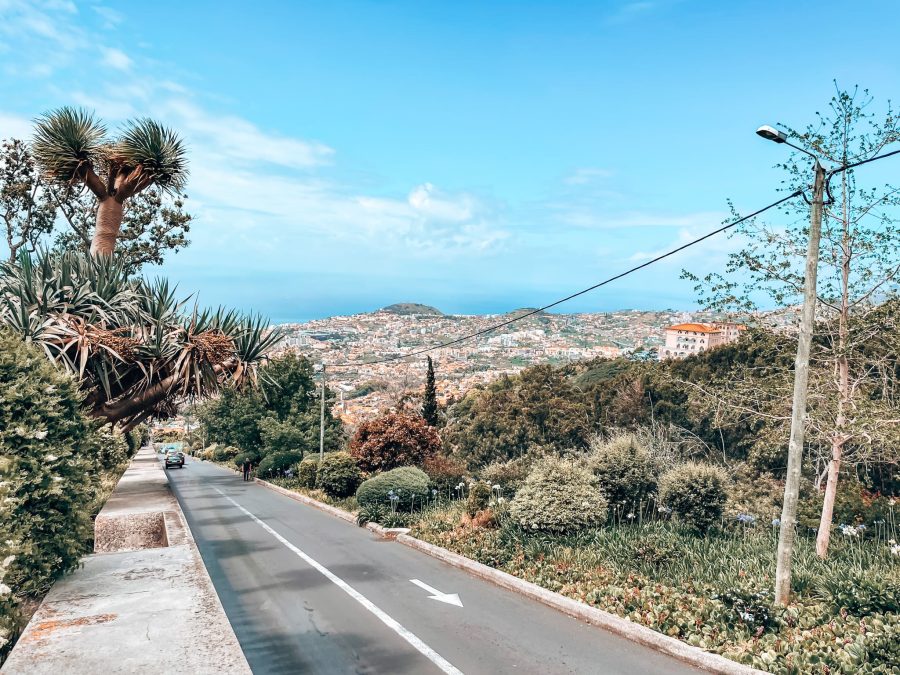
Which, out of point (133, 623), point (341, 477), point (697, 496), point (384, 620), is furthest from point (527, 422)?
point (133, 623)

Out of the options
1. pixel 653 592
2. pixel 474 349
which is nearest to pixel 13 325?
pixel 653 592

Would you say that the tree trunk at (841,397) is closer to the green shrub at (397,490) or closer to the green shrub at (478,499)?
the green shrub at (478,499)

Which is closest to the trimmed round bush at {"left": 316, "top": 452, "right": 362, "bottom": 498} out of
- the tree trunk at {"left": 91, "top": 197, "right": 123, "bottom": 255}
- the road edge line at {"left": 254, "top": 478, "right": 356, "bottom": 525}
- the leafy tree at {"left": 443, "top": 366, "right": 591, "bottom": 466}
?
the road edge line at {"left": 254, "top": 478, "right": 356, "bottom": 525}

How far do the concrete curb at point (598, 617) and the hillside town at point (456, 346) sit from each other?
2715 inches

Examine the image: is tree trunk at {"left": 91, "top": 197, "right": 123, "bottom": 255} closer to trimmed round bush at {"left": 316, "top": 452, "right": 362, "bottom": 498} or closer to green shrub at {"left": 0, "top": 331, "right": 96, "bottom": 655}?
green shrub at {"left": 0, "top": 331, "right": 96, "bottom": 655}

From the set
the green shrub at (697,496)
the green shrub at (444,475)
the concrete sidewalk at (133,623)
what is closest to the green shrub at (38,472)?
the concrete sidewalk at (133,623)

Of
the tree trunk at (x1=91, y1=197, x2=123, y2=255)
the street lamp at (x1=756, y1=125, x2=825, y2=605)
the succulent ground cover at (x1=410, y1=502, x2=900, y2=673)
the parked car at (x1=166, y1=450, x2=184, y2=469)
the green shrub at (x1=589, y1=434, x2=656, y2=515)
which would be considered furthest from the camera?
the parked car at (x1=166, y1=450, x2=184, y2=469)

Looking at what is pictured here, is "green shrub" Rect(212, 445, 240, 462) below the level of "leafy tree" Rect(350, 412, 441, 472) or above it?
below

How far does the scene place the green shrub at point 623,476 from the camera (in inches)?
571

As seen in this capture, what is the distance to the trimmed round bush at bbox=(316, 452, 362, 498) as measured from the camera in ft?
79.8

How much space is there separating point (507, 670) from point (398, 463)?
18.6 m

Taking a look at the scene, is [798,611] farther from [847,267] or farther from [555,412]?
[555,412]

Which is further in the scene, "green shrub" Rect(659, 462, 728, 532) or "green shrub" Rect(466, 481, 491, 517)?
"green shrub" Rect(466, 481, 491, 517)

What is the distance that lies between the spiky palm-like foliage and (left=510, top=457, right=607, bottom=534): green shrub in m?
5.94
